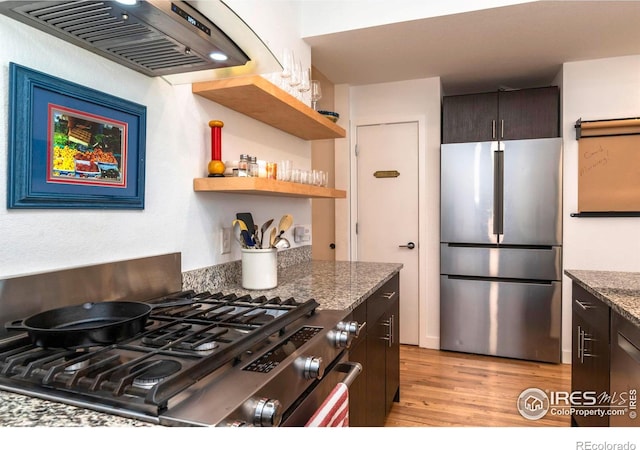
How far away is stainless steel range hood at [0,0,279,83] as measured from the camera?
3.19 feet

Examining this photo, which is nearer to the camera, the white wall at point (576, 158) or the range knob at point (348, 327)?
the range knob at point (348, 327)

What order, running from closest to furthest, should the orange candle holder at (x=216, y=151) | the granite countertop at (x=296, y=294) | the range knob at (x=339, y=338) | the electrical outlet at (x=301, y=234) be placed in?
the granite countertop at (x=296, y=294), the range knob at (x=339, y=338), the orange candle holder at (x=216, y=151), the electrical outlet at (x=301, y=234)

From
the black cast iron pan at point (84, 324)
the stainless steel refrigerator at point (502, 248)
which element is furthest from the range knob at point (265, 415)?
the stainless steel refrigerator at point (502, 248)

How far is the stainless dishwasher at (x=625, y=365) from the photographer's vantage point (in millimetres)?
1341

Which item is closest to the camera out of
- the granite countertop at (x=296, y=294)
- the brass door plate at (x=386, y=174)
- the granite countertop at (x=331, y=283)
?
the granite countertop at (x=296, y=294)

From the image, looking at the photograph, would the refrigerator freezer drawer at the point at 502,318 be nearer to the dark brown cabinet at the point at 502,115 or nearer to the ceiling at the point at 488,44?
the dark brown cabinet at the point at 502,115

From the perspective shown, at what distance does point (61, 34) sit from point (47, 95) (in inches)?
6.6

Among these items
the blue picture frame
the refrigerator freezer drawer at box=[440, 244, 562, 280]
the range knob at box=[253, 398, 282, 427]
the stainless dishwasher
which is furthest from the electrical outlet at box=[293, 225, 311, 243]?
the range knob at box=[253, 398, 282, 427]

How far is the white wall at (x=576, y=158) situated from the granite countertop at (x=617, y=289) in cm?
120

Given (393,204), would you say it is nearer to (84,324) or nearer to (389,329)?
(389,329)

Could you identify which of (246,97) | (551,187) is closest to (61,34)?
(246,97)

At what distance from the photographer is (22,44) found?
1042mm

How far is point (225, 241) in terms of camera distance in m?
1.92
